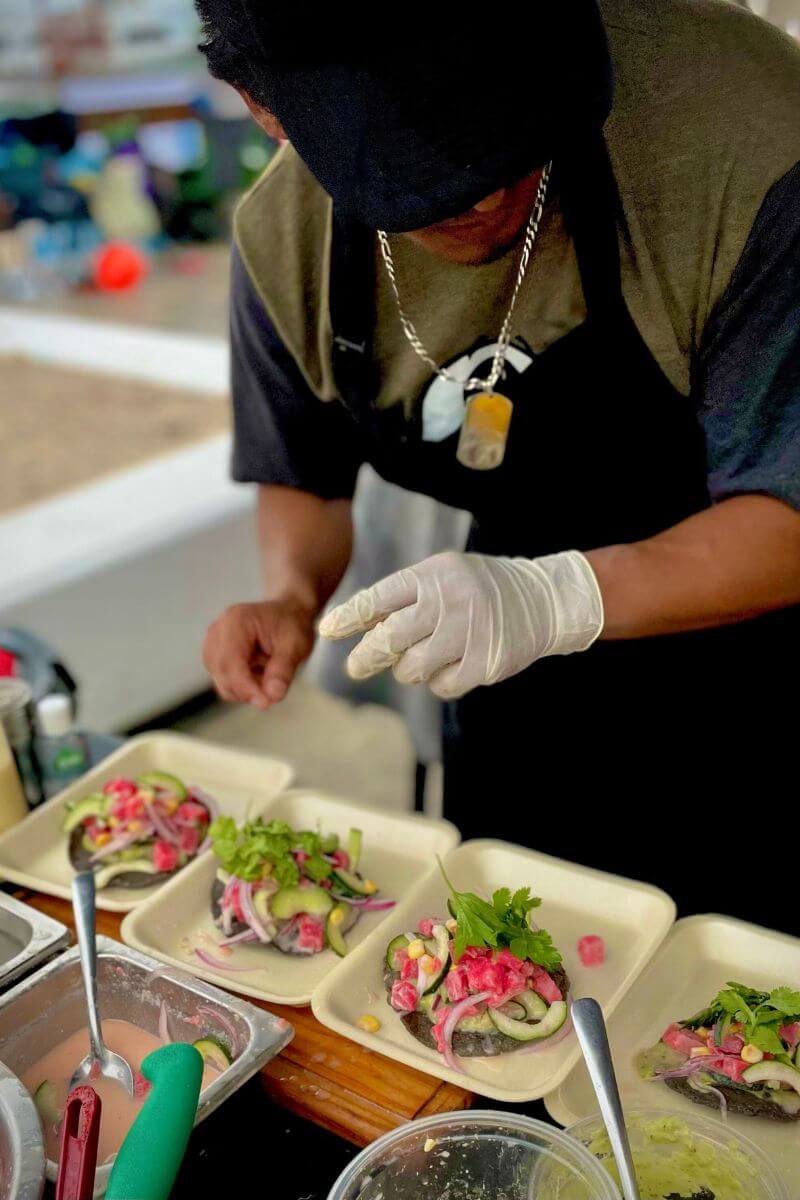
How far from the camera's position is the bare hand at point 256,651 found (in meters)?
1.75

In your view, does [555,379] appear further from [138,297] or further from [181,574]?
[138,297]

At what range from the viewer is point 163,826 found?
66.7 inches

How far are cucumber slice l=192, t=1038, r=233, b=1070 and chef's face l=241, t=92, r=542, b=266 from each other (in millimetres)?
938

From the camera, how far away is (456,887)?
5.09ft

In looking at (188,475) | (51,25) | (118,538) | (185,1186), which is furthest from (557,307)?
(51,25)

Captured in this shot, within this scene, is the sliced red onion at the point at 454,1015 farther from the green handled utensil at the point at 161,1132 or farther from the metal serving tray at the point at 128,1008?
the green handled utensil at the point at 161,1132

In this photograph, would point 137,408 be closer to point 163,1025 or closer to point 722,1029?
point 163,1025

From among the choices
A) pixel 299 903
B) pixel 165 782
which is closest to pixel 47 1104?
pixel 299 903

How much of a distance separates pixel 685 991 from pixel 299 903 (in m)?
0.50

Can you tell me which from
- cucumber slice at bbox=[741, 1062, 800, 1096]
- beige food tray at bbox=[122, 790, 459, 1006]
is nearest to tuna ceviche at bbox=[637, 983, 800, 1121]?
cucumber slice at bbox=[741, 1062, 800, 1096]

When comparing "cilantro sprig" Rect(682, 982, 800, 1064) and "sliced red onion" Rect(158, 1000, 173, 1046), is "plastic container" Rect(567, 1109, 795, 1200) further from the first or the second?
"sliced red onion" Rect(158, 1000, 173, 1046)

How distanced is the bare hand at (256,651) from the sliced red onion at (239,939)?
349 millimetres

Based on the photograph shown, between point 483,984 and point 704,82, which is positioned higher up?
point 704,82

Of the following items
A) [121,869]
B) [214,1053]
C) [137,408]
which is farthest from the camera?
[137,408]
